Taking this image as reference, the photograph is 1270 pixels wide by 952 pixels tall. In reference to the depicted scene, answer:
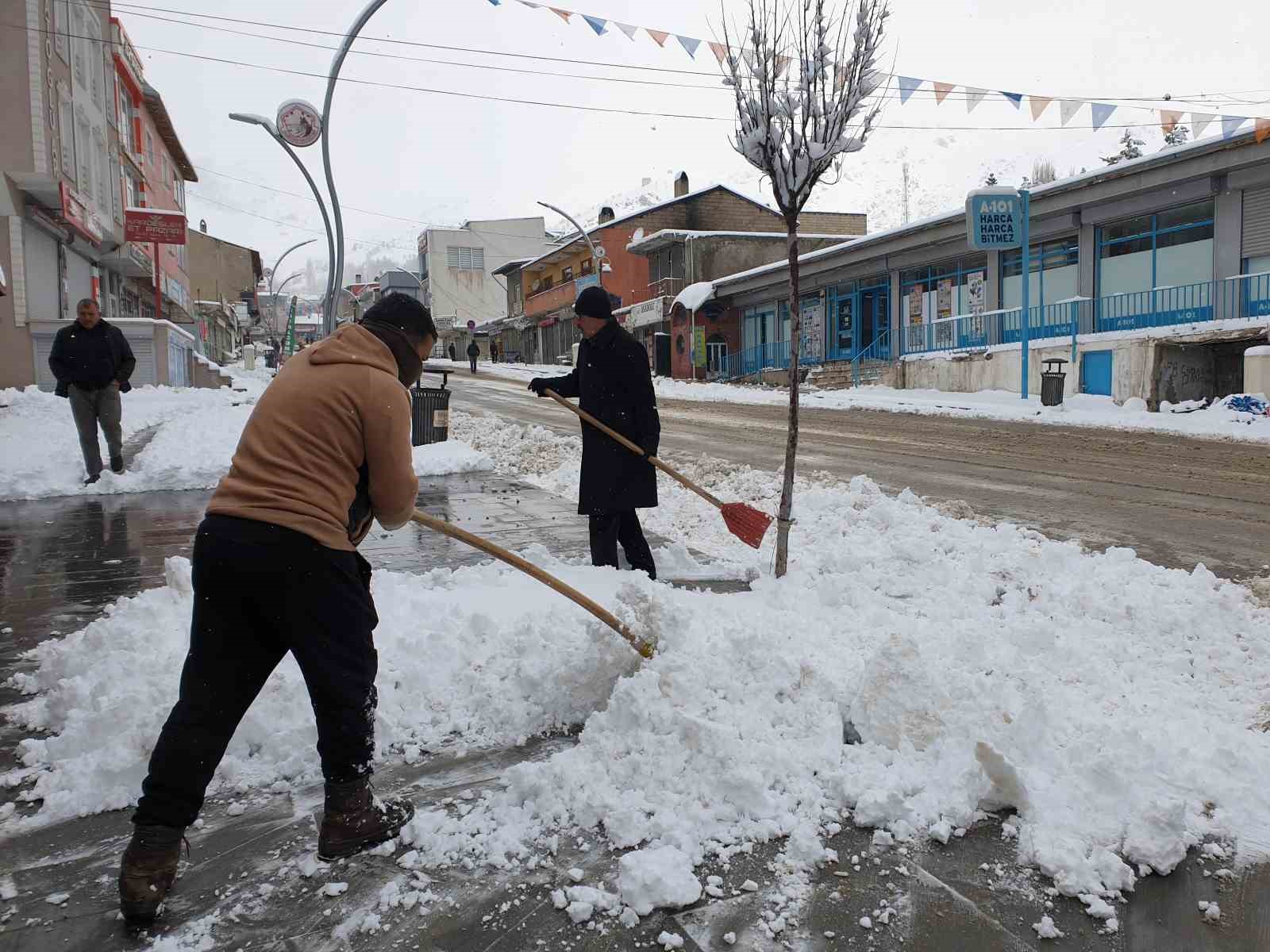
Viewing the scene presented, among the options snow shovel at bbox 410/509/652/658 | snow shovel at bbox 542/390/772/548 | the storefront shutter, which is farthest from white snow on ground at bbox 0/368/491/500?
the storefront shutter

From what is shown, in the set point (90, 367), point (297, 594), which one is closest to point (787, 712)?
point (297, 594)

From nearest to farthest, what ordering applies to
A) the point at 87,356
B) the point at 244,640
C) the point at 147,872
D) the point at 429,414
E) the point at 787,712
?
the point at 147,872 < the point at 244,640 < the point at 787,712 < the point at 87,356 < the point at 429,414

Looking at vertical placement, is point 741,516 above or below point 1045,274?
below

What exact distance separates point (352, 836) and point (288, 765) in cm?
63

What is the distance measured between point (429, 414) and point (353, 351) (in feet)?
27.8

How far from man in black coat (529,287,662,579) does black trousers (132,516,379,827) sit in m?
2.77

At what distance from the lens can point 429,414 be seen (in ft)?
35.0

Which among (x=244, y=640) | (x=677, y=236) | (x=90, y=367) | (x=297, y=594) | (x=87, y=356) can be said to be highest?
(x=677, y=236)

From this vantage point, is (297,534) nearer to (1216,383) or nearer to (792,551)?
(792,551)

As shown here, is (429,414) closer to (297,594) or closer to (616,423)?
(616,423)

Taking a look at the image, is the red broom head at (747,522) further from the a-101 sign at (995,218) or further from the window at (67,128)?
the window at (67,128)

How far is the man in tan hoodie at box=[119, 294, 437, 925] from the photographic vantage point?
7.29 ft

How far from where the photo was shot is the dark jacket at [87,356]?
325 inches

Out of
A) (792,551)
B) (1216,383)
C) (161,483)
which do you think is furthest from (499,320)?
(792,551)
